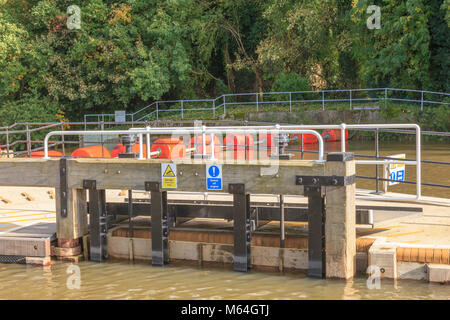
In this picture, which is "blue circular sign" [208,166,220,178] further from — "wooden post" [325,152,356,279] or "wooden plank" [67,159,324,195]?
"wooden post" [325,152,356,279]

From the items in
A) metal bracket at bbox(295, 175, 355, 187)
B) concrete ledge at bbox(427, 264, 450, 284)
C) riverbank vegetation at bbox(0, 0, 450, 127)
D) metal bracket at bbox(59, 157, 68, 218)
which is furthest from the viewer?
riverbank vegetation at bbox(0, 0, 450, 127)

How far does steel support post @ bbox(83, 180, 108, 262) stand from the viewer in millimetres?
12062

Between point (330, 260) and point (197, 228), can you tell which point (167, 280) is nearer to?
point (197, 228)

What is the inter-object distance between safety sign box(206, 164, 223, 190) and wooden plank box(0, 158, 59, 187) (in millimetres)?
2877

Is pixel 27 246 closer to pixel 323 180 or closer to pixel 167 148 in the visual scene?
pixel 323 180

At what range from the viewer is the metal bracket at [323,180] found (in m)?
10.2

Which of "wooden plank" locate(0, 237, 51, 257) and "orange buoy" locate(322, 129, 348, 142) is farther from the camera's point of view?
"orange buoy" locate(322, 129, 348, 142)

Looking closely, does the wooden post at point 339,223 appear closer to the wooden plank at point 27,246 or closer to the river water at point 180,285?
the river water at point 180,285

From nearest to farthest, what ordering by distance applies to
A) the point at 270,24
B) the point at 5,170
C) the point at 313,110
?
1. the point at 5,170
2. the point at 313,110
3. the point at 270,24

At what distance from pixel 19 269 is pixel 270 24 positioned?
32.4 meters

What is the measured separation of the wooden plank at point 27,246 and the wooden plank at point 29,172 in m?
0.99

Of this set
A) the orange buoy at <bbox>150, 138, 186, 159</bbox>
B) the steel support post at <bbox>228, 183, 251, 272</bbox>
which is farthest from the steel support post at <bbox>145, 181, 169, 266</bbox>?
the orange buoy at <bbox>150, 138, 186, 159</bbox>
